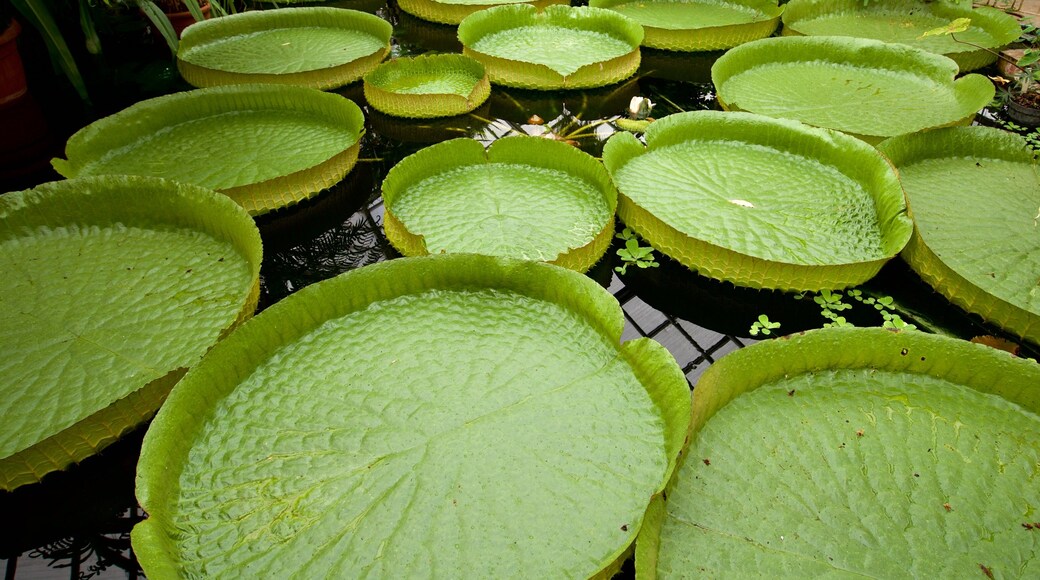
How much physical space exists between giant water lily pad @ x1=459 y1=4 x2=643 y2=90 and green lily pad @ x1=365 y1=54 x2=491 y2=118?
0.46 feet

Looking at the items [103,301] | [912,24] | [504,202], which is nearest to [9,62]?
[103,301]

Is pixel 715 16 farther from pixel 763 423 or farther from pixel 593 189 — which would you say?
pixel 763 423

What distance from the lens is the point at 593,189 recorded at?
254 cm

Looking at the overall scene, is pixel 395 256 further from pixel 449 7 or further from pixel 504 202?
pixel 449 7

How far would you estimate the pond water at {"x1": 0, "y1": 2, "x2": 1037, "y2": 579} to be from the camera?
A: 5.10 feet

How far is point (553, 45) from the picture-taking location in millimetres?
3957

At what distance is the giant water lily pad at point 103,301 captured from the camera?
1.58m

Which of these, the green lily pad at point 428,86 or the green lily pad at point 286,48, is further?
the green lily pad at point 286,48

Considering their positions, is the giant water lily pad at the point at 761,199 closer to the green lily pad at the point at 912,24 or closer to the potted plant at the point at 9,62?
the green lily pad at the point at 912,24

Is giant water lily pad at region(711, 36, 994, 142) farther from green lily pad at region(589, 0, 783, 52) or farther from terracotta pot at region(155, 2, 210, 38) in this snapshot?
terracotta pot at region(155, 2, 210, 38)

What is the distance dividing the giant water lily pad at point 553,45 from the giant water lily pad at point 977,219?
162 cm

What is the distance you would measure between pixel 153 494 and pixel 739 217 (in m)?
2.12

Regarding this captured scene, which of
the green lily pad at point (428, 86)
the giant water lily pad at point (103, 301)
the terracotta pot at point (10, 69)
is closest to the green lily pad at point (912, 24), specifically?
the green lily pad at point (428, 86)

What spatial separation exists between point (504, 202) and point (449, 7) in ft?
8.61
